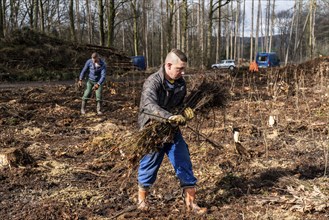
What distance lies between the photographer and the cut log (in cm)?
488

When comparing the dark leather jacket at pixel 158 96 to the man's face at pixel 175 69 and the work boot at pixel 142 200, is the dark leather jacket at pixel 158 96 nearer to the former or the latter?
the man's face at pixel 175 69

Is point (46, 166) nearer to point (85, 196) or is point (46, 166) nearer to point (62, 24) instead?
point (85, 196)

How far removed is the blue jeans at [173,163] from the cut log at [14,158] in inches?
88.4

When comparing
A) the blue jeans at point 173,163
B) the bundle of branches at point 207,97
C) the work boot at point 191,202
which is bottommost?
the work boot at point 191,202

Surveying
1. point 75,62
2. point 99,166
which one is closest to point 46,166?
point 99,166

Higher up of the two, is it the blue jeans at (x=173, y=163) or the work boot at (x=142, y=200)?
the blue jeans at (x=173, y=163)

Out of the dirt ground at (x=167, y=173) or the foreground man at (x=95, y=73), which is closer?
the dirt ground at (x=167, y=173)

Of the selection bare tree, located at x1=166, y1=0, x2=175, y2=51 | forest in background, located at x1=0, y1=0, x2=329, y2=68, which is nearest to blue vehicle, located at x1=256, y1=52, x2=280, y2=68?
forest in background, located at x1=0, y1=0, x2=329, y2=68

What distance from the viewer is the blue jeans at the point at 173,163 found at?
11.2ft

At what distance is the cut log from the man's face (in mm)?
2787

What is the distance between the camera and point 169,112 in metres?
3.41

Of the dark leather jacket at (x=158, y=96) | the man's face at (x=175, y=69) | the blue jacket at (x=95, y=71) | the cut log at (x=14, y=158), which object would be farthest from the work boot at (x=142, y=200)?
the blue jacket at (x=95, y=71)

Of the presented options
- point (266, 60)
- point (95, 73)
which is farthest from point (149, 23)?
point (95, 73)

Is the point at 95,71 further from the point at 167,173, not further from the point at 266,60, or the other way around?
the point at 266,60
